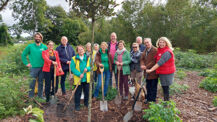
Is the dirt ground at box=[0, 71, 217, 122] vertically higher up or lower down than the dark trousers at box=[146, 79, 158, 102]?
lower down

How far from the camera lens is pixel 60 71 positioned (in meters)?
4.77

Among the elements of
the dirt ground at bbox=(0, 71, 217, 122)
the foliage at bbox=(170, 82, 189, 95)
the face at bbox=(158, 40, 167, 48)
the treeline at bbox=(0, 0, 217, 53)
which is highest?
the treeline at bbox=(0, 0, 217, 53)

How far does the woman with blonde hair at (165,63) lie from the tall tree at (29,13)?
83.0 ft

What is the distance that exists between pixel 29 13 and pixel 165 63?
88.7 ft

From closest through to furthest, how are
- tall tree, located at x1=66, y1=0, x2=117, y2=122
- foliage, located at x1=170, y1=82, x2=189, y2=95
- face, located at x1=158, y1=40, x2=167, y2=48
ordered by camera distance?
tall tree, located at x1=66, y1=0, x2=117, y2=122, face, located at x1=158, y1=40, x2=167, y2=48, foliage, located at x1=170, y1=82, x2=189, y2=95

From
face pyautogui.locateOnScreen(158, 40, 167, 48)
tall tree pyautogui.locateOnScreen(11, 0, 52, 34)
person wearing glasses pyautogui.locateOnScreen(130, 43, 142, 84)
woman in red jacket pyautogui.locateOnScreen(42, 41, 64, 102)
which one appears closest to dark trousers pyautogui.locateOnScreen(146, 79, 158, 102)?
person wearing glasses pyautogui.locateOnScreen(130, 43, 142, 84)

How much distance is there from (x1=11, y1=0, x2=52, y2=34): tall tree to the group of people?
23.3 metres

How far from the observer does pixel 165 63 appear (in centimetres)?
388

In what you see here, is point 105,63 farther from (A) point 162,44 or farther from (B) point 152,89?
(A) point 162,44

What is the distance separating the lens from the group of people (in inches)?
155

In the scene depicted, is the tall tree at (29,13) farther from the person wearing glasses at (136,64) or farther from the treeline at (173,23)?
the person wearing glasses at (136,64)

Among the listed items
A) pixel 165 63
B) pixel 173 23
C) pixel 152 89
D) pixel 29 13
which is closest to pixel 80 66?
pixel 152 89

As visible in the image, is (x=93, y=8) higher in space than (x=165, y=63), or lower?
higher

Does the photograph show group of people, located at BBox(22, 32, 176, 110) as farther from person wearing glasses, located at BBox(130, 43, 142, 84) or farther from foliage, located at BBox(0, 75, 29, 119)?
foliage, located at BBox(0, 75, 29, 119)
